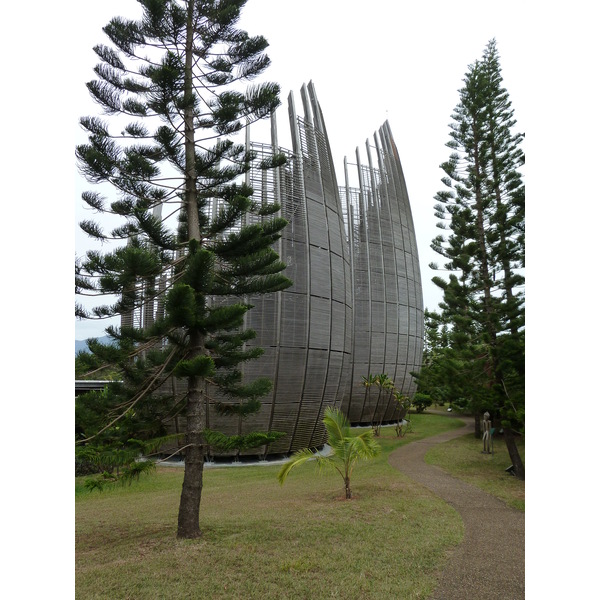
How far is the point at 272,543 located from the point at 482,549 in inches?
79.5

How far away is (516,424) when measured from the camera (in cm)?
730

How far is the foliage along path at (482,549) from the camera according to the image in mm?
3525

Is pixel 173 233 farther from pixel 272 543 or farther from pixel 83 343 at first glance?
pixel 272 543

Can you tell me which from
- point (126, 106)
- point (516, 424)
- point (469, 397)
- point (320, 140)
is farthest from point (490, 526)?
point (320, 140)

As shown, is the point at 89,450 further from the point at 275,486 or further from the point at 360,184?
the point at 360,184

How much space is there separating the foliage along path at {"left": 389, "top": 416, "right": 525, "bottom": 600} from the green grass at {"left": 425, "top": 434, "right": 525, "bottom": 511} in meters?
0.26

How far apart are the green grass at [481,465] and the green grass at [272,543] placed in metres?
1.14

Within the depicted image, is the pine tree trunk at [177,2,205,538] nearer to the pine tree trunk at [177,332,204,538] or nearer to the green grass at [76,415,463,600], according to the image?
the pine tree trunk at [177,332,204,538]

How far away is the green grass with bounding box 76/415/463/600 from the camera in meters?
3.51

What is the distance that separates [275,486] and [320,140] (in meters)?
7.42

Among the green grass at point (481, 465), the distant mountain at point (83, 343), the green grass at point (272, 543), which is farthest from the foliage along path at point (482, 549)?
the distant mountain at point (83, 343)

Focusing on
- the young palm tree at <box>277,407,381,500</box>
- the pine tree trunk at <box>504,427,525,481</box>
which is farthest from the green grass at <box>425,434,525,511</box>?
the young palm tree at <box>277,407,381,500</box>

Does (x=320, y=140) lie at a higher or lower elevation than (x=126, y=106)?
higher

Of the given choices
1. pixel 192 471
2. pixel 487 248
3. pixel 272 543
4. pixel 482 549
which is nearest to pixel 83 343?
pixel 192 471
